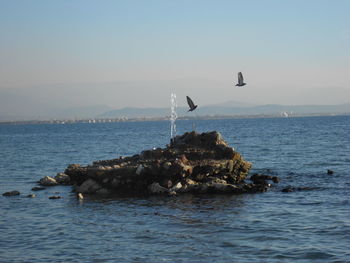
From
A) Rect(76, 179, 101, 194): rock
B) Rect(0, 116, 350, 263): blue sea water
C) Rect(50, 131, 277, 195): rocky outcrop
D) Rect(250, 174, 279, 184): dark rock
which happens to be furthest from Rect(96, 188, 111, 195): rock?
Rect(250, 174, 279, 184): dark rock

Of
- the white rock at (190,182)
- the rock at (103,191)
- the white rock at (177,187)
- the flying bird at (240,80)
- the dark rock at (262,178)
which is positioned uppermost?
the flying bird at (240,80)

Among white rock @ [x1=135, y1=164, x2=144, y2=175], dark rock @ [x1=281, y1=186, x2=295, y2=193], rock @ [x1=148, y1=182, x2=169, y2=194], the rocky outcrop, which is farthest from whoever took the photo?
white rock @ [x1=135, y1=164, x2=144, y2=175]

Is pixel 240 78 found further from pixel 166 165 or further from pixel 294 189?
pixel 294 189

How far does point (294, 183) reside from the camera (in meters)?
46.1

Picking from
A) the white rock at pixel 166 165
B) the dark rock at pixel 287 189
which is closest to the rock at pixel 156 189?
the white rock at pixel 166 165

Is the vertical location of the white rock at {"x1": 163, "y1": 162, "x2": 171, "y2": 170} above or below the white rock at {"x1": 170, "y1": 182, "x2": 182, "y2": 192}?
Result: above

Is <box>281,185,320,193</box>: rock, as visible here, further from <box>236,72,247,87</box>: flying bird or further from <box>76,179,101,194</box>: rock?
<box>76,179,101,194</box>: rock

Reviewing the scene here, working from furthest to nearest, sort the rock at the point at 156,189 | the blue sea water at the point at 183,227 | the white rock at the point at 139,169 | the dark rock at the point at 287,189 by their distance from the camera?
the white rock at the point at 139,169 → the dark rock at the point at 287,189 → the rock at the point at 156,189 → the blue sea water at the point at 183,227

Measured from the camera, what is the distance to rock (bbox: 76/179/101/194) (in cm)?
4144

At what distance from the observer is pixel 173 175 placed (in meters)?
40.8

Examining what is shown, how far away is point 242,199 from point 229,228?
9.17 metres

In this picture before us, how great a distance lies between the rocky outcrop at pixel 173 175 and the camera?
132ft

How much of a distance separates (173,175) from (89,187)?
6.88 meters

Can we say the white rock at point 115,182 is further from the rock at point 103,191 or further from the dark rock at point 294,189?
the dark rock at point 294,189
